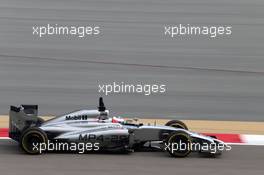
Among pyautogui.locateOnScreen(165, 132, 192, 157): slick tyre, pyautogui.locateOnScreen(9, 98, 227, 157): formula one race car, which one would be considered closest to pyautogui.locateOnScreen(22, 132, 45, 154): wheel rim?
pyautogui.locateOnScreen(9, 98, 227, 157): formula one race car

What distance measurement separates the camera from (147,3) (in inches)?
440

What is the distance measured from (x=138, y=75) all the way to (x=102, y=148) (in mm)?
3638

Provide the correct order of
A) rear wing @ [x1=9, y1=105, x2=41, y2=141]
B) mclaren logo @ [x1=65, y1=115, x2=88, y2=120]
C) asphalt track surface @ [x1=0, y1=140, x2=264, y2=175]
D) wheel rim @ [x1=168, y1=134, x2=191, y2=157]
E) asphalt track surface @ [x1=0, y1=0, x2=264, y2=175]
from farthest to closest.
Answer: asphalt track surface @ [x1=0, y1=0, x2=264, y2=175] < mclaren logo @ [x1=65, y1=115, x2=88, y2=120] < rear wing @ [x1=9, y1=105, x2=41, y2=141] < wheel rim @ [x1=168, y1=134, x2=191, y2=157] < asphalt track surface @ [x1=0, y1=140, x2=264, y2=175]

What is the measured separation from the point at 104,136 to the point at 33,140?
0.92 metres

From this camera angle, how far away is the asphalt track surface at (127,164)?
6625mm

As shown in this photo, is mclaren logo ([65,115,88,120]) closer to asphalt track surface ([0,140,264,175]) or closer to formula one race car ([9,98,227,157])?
formula one race car ([9,98,227,157])

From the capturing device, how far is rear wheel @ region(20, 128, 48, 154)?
290 inches

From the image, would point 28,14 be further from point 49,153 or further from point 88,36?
point 49,153

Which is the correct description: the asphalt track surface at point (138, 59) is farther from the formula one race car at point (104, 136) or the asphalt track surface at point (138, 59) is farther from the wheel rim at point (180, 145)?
the wheel rim at point (180, 145)

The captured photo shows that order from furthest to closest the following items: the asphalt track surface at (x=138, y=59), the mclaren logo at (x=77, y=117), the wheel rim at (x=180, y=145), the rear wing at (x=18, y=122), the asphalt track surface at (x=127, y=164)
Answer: the asphalt track surface at (x=138, y=59), the mclaren logo at (x=77, y=117), the rear wing at (x=18, y=122), the wheel rim at (x=180, y=145), the asphalt track surface at (x=127, y=164)

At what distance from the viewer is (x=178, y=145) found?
7.37 m

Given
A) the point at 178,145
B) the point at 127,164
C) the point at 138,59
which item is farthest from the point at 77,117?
the point at 138,59

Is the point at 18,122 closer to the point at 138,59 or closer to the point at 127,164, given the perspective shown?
the point at 127,164

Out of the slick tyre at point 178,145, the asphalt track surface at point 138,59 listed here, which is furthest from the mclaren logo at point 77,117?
the asphalt track surface at point 138,59
